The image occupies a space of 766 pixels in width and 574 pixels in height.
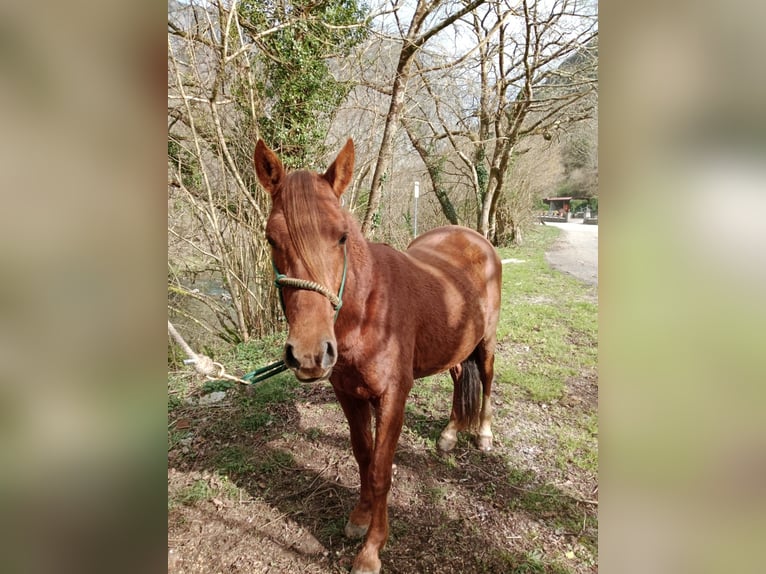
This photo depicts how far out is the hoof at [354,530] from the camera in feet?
6.73

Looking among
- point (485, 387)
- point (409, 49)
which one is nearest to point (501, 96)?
point (409, 49)

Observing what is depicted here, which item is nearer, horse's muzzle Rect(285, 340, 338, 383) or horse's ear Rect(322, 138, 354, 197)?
horse's muzzle Rect(285, 340, 338, 383)

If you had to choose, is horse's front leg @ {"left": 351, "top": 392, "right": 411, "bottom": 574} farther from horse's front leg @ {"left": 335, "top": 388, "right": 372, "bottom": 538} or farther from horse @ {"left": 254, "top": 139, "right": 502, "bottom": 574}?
horse's front leg @ {"left": 335, "top": 388, "right": 372, "bottom": 538}

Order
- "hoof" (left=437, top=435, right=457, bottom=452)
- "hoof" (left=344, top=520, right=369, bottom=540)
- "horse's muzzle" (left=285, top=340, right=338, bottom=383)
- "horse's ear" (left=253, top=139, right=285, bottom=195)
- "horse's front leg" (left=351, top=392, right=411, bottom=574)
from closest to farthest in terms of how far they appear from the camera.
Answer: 1. "horse's muzzle" (left=285, top=340, right=338, bottom=383)
2. "horse's ear" (left=253, top=139, right=285, bottom=195)
3. "horse's front leg" (left=351, top=392, right=411, bottom=574)
4. "hoof" (left=344, top=520, right=369, bottom=540)
5. "hoof" (left=437, top=435, right=457, bottom=452)

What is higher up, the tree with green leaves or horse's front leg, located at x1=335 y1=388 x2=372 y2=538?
the tree with green leaves

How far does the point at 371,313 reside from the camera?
67.7 inches

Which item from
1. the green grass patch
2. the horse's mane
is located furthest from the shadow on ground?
the horse's mane

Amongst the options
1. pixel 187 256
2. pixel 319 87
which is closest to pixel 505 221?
pixel 319 87

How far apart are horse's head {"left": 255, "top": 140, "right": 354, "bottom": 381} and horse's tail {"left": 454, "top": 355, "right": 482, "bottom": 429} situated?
1827mm

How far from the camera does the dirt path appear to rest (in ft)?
29.8
